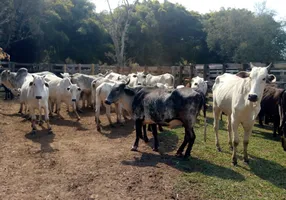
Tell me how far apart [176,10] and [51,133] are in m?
28.1

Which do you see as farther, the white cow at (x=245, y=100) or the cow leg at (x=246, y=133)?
the cow leg at (x=246, y=133)

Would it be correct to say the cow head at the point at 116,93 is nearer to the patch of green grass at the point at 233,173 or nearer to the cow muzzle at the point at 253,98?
the patch of green grass at the point at 233,173

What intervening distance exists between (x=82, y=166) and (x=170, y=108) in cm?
218

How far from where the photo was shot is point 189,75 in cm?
1639

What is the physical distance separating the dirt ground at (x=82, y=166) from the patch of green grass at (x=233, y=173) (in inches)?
14.6

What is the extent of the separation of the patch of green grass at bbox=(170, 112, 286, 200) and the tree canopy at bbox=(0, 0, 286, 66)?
67.5ft

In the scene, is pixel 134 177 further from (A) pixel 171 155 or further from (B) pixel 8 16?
(B) pixel 8 16

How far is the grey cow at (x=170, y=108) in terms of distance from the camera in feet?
21.5

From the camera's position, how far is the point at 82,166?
614 centimetres

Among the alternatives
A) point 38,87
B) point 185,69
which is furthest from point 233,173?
point 185,69

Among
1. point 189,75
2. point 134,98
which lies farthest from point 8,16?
point 134,98

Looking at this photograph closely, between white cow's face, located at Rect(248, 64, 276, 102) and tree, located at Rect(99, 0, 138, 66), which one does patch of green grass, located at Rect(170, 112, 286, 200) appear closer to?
white cow's face, located at Rect(248, 64, 276, 102)


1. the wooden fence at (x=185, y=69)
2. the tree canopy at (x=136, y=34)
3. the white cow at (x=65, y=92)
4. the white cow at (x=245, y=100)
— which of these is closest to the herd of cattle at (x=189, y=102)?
the white cow at (x=245, y=100)

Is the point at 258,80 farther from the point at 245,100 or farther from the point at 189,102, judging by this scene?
the point at 189,102
